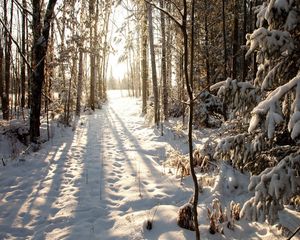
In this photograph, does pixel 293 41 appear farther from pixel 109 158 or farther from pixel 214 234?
pixel 109 158

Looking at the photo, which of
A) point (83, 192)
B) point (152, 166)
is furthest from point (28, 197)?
point (152, 166)

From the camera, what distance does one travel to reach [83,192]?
18.0 feet

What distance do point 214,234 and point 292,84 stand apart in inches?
87.7

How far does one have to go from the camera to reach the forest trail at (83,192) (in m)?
4.26

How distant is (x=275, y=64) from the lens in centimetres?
358

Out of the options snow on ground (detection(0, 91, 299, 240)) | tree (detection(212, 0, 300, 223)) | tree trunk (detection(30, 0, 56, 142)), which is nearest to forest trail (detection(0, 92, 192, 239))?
snow on ground (detection(0, 91, 299, 240))

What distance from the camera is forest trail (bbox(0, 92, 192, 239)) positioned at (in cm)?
426

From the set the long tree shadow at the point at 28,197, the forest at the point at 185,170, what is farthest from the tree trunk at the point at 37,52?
the long tree shadow at the point at 28,197

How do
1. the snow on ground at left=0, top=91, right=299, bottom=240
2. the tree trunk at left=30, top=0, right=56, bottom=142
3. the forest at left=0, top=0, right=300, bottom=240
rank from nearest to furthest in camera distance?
the forest at left=0, top=0, right=300, bottom=240
the snow on ground at left=0, top=91, right=299, bottom=240
the tree trunk at left=30, top=0, right=56, bottom=142

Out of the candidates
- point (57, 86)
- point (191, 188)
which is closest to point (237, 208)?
point (191, 188)

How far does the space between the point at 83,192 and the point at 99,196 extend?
335 mm

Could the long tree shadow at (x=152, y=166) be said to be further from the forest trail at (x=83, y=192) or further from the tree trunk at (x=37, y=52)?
the tree trunk at (x=37, y=52)

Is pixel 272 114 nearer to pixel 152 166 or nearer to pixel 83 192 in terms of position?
pixel 83 192

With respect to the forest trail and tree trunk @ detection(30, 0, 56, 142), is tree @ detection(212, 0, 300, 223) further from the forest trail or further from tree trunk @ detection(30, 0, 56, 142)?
tree trunk @ detection(30, 0, 56, 142)
